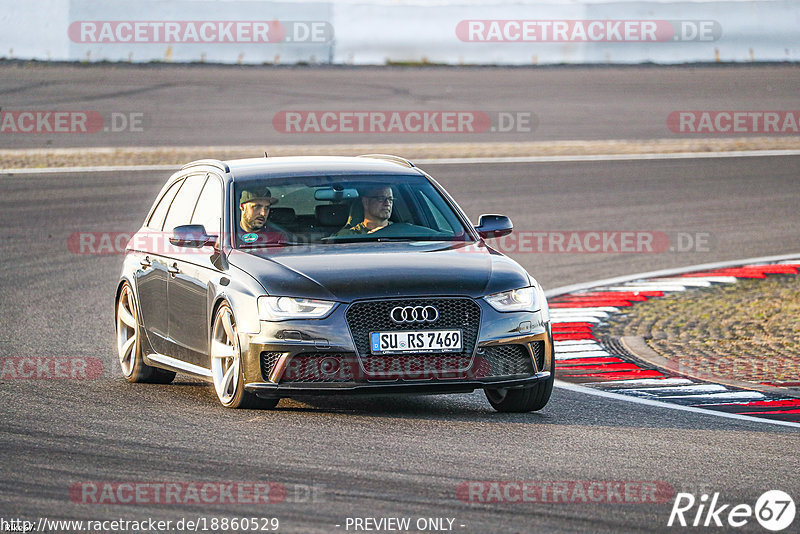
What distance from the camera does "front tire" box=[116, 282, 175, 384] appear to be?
33.6 feet

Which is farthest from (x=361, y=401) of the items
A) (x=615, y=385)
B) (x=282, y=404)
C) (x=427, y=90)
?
(x=427, y=90)

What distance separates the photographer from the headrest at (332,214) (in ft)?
31.2

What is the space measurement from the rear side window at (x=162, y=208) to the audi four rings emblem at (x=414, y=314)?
2944mm

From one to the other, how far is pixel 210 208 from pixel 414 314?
7.12 feet

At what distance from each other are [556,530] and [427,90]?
26532 mm

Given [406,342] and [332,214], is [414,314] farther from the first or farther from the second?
[332,214]

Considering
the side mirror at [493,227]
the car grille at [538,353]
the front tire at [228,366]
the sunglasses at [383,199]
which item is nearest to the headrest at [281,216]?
the sunglasses at [383,199]

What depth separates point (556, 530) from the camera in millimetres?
5977

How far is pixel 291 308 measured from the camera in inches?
329

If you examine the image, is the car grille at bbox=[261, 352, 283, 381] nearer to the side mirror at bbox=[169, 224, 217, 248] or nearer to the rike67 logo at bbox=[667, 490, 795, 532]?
the side mirror at bbox=[169, 224, 217, 248]

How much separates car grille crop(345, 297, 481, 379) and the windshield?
114 centimetres

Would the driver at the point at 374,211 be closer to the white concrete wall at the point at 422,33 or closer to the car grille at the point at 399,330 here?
the car grille at the point at 399,330

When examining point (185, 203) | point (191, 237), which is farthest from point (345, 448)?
point (185, 203)

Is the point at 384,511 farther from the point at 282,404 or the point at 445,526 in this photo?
the point at 282,404
